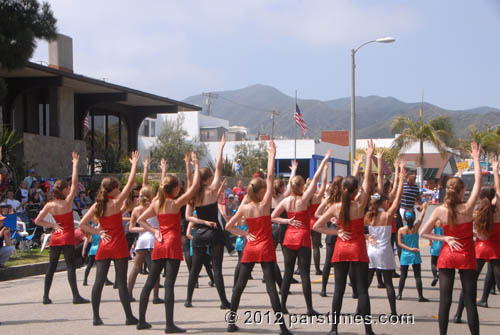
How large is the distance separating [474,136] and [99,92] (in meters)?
38.3

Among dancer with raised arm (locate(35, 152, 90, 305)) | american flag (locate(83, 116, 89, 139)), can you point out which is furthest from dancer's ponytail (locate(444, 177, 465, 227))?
american flag (locate(83, 116, 89, 139))

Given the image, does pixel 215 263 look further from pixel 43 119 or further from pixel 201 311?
pixel 43 119

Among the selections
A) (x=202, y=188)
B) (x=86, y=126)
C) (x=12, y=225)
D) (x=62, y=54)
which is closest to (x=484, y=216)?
(x=202, y=188)

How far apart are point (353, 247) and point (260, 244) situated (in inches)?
40.1

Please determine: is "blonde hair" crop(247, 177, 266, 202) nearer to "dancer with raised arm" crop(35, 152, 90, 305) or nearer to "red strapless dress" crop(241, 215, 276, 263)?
"red strapless dress" crop(241, 215, 276, 263)

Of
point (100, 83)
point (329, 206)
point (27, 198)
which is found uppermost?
point (100, 83)

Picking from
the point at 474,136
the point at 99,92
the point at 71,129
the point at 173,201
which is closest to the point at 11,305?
the point at 173,201

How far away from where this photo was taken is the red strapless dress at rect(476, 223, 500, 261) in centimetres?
709

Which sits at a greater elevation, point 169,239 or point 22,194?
point 169,239

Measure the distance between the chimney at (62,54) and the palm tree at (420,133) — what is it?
22.7 metres

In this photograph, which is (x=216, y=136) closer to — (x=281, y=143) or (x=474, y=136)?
(x=281, y=143)

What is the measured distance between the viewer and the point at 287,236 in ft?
24.9

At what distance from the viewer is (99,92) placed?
2606 centimetres

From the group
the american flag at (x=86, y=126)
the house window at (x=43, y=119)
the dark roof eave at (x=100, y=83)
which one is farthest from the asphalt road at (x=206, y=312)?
the american flag at (x=86, y=126)
